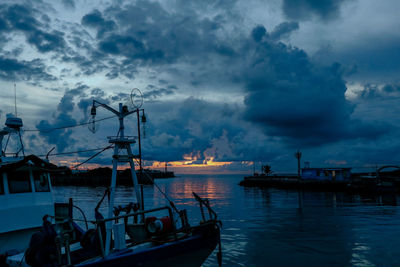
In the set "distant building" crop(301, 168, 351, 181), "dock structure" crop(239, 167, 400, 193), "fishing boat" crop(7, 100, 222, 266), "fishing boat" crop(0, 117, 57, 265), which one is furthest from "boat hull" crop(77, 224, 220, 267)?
"distant building" crop(301, 168, 351, 181)

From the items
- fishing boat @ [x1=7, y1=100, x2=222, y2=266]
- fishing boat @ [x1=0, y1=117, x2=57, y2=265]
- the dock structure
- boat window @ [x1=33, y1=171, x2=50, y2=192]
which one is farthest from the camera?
the dock structure

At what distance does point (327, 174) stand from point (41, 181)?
7474 centimetres

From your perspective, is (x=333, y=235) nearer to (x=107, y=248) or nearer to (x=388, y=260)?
(x=388, y=260)

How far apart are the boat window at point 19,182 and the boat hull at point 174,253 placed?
18.4 feet

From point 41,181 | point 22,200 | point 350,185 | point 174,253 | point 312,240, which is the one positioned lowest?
point 350,185

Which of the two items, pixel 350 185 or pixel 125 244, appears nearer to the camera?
pixel 125 244

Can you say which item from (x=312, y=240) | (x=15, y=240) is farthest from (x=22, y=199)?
(x=312, y=240)

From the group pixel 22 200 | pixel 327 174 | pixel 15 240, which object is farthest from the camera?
pixel 327 174

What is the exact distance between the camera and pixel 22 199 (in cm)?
1275

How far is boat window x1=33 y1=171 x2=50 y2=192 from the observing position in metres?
13.4

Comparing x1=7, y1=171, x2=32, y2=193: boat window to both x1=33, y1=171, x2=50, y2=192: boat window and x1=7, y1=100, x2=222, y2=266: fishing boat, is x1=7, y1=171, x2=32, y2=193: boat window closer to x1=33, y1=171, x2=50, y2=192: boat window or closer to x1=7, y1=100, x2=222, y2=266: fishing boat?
x1=33, y1=171, x2=50, y2=192: boat window

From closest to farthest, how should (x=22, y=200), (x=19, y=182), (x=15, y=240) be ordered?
(x=15, y=240), (x=22, y=200), (x=19, y=182)

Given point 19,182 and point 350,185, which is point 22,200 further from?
point 350,185

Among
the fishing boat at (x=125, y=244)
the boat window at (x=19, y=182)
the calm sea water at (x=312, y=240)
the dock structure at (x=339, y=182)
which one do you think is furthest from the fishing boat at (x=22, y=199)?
the dock structure at (x=339, y=182)
